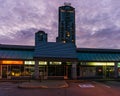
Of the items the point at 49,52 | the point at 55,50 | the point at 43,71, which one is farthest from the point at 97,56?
the point at 43,71

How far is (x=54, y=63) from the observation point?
43594 millimetres

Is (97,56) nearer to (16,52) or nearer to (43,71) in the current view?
(43,71)

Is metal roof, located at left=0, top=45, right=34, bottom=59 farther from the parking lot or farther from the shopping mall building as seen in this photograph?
the parking lot

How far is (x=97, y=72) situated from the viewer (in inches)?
1801

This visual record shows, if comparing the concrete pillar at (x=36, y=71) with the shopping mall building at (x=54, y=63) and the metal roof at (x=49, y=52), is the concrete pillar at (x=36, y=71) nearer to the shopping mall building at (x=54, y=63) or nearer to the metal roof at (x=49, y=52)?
the shopping mall building at (x=54, y=63)

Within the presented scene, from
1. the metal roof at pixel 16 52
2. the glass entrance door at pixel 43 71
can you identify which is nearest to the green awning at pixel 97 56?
the glass entrance door at pixel 43 71

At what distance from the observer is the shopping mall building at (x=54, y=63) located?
138ft

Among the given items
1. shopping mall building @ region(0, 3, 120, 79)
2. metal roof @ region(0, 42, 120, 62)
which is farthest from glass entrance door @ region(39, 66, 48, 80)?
metal roof @ region(0, 42, 120, 62)

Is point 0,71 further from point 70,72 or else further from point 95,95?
point 95,95

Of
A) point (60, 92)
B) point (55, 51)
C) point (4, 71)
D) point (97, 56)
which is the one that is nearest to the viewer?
point (60, 92)

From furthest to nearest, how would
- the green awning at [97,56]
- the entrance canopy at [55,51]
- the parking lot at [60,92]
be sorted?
the green awning at [97,56]
the entrance canopy at [55,51]
the parking lot at [60,92]

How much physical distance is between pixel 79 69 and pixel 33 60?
9.47 m

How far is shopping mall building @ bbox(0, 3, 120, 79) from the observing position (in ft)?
138

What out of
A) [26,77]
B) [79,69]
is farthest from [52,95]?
[79,69]
